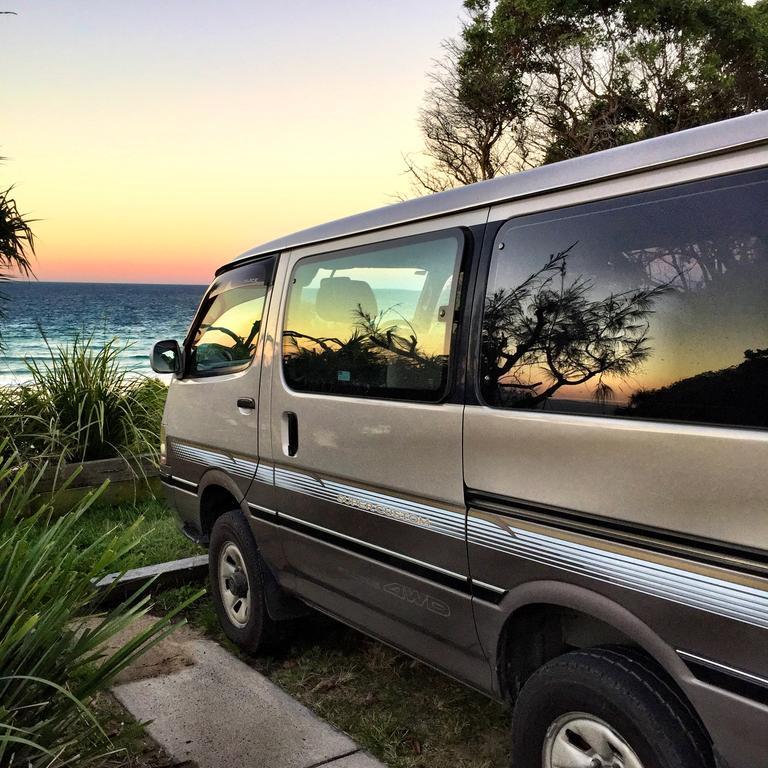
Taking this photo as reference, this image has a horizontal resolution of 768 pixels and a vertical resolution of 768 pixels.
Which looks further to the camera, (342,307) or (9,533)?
(342,307)

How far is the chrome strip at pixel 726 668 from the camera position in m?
1.73

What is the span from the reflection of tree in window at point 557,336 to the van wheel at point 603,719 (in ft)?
2.42

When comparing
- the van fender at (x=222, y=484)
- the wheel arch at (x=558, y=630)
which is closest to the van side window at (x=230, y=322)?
the van fender at (x=222, y=484)

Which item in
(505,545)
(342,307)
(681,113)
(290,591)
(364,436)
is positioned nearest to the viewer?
(505,545)

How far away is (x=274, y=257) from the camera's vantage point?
3910mm

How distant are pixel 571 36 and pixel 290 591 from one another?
72.7 feet

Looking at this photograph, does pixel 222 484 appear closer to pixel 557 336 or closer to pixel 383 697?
pixel 383 697

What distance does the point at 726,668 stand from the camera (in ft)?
5.87

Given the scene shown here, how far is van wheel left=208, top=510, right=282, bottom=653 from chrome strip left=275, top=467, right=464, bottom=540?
54 cm

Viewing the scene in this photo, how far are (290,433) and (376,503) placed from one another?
73 centimetres

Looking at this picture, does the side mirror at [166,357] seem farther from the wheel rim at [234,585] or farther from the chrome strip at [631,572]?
the chrome strip at [631,572]

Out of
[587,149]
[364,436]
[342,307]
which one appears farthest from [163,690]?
[587,149]

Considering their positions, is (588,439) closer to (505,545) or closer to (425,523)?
(505,545)

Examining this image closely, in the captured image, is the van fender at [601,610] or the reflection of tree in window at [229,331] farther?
the reflection of tree in window at [229,331]
